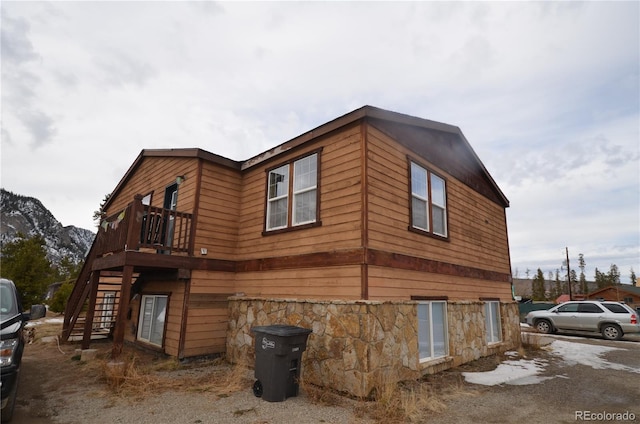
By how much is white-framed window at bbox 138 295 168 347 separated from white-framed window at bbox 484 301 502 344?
9.84 metres

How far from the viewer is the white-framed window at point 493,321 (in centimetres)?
1044

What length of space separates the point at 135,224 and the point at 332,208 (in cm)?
455

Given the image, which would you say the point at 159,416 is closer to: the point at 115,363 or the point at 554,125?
the point at 115,363

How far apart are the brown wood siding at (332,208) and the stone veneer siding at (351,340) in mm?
1240

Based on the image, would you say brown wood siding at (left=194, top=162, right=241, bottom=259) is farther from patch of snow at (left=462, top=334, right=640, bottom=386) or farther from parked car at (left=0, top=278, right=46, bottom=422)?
patch of snow at (left=462, top=334, right=640, bottom=386)

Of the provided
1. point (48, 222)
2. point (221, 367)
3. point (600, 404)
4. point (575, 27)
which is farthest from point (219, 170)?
point (48, 222)

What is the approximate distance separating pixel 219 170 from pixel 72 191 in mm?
23232

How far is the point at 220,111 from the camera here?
58.9 feet

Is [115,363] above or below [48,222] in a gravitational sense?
below

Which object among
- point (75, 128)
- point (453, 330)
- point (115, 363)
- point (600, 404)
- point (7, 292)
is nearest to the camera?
point (7, 292)

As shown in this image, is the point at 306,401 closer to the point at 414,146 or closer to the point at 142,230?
the point at 142,230

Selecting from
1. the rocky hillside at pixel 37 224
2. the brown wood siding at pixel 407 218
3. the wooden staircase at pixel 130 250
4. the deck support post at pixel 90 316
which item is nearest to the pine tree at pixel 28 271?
the wooden staircase at pixel 130 250

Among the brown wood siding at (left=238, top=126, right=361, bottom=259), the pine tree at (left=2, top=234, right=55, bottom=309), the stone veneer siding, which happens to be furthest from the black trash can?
the pine tree at (left=2, top=234, right=55, bottom=309)

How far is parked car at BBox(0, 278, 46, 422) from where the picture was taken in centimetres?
391
